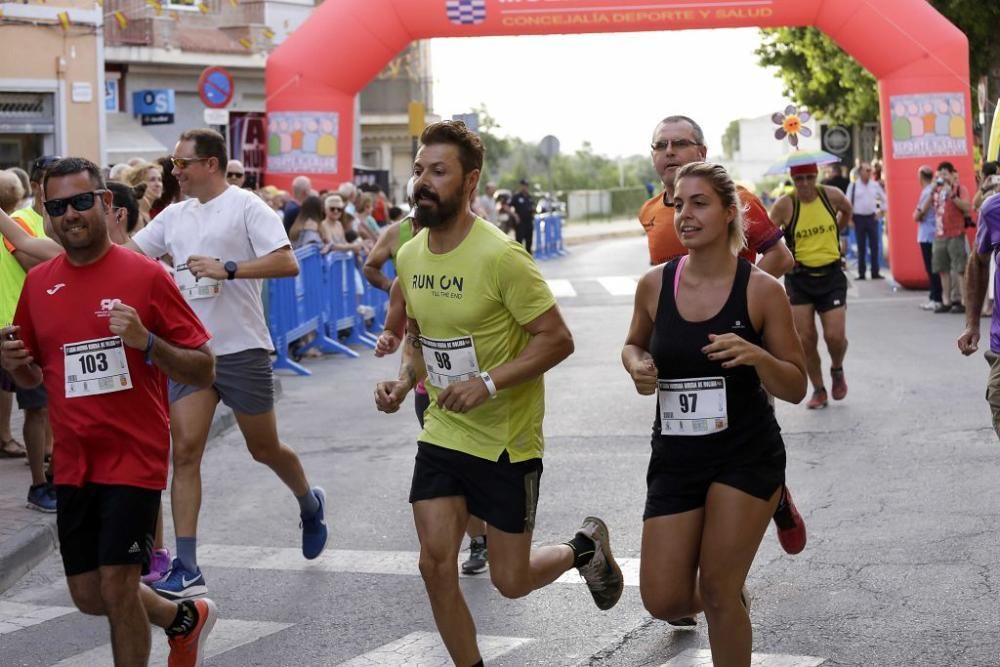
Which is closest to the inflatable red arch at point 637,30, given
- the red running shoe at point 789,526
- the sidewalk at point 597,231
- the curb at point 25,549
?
the curb at point 25,549

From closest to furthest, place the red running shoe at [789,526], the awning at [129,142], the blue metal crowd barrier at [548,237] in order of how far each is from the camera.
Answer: the red running shoe at [789,526]
the awning at [129,142]
the blue metal crowd barrier at [548,237]

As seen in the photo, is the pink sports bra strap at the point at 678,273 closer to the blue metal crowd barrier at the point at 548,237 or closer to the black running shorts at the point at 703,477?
the black running shorts at the point at 703,477

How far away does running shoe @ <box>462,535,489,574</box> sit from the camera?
23.0 feet

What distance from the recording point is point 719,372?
190 inches

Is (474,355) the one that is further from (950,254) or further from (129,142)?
(129,142)

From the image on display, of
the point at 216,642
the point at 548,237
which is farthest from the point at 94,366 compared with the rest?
the point at 548,237

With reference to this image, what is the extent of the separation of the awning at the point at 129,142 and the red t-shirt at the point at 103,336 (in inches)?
1027

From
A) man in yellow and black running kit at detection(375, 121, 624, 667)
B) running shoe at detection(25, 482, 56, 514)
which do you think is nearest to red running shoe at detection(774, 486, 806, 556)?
man in yellow and black running kit at detection(375, 121, 624, 667)

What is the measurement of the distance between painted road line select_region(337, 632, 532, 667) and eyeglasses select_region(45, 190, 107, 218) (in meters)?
1.92

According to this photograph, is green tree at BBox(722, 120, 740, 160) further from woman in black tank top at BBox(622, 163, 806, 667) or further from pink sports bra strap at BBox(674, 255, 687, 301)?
woman in black tank top at BBox(622, 163, 806, 667)

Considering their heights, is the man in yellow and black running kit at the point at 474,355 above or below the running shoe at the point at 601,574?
above

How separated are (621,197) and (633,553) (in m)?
68.4

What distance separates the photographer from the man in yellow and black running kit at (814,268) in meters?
11.4

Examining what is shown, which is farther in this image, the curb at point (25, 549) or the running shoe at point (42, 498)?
the running shoe at point (42, 498)
